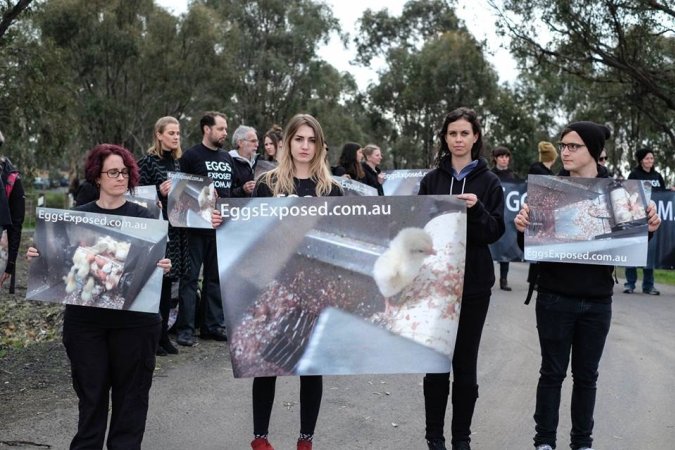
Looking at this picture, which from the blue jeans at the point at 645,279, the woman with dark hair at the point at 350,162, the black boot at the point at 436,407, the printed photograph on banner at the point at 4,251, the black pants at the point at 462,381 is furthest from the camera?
the blue jeans at the point at 645,279

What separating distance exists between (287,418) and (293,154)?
6.85 feet

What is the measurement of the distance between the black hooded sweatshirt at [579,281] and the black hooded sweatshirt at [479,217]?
0.39 m

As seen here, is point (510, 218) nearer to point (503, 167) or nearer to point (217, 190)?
point (503, 167)

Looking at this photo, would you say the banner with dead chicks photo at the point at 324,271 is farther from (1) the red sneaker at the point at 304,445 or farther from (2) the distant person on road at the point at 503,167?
(2) the distant person on road at the point at 503,167

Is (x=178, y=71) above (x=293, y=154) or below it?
above

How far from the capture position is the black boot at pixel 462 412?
4723 mm

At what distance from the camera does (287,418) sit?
5773mm

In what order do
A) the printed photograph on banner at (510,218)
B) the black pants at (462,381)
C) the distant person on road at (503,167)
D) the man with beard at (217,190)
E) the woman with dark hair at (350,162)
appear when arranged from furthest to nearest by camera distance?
the printed photograph on banner at (510,218) → the distant person on road at (503,167) → the woman with dark hair at (350,162) → the man with beard at (217,190) → the black pants at (462,381)

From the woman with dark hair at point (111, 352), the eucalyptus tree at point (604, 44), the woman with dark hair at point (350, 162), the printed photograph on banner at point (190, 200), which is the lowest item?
the woman with dark hair at point (111, 352)

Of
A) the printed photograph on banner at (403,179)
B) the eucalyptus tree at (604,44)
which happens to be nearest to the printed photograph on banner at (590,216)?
the printed photograph on banner at (403,179)

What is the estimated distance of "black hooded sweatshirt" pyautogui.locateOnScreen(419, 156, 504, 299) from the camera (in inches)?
178

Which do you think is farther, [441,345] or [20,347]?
[20,347]

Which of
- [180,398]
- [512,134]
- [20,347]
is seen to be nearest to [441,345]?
[180,398]

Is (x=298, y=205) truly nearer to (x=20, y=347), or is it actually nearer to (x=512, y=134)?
(x=20, y=347)
